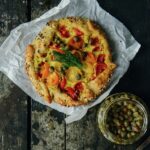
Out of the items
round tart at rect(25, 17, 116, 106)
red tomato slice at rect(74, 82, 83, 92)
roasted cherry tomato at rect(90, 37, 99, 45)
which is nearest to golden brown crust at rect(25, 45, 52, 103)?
round tart at rect(25, 17, 116, 106)

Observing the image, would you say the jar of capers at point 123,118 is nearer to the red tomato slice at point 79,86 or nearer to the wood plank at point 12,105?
the red tomato slice at point 79,86

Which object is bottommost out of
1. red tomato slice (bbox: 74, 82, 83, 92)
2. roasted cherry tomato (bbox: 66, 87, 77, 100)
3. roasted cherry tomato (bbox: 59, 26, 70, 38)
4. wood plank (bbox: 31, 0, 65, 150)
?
wood plank (bbox: 31, 0, 65, 150)

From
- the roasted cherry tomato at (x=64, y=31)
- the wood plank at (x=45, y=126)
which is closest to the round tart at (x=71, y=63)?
the roasted cherry tomato at (x=64, y=31)

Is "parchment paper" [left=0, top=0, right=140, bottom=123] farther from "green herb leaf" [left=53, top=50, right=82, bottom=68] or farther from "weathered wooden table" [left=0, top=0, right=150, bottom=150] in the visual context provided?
"green herb leaf" [left=53, top=50, right=82, bottom=68]

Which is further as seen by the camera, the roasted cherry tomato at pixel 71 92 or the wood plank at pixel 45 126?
the wood plank at pixel 45 126

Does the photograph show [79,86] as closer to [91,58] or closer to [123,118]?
[91,58]

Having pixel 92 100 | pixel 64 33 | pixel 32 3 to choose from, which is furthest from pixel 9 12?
pixel 92 100
